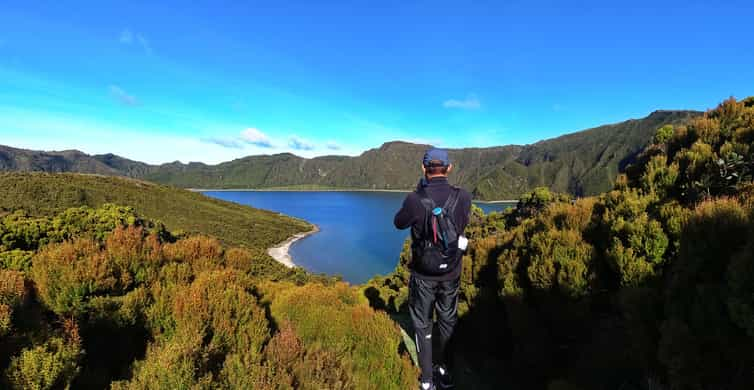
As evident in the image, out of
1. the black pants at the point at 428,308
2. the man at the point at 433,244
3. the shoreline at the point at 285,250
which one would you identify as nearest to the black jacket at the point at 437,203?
the man at the point at 433,244

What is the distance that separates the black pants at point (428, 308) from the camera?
3523 mm

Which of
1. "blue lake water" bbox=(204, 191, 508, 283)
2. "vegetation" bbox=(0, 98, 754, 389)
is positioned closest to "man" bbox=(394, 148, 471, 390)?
"vegetation" bbox=(0, 98, 754, 389)

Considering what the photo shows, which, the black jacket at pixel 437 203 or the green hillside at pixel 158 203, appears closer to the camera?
the black jacket at pixel 437 203

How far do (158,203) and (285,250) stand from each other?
4454 centimetres

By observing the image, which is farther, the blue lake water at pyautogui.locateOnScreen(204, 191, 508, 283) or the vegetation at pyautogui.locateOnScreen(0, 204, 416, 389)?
the blue lake water at pyautogui.locateOnScreen(204, 191, 508, 283)

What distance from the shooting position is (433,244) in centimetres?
324

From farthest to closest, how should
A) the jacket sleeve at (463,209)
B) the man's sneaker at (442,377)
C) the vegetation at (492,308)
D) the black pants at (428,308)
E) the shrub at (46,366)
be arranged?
the man's sneaker at (442,377), the black pants at (428,308), the jacket sleeve at (463,209), the vegetation at (492,308), the shrub at (46,366)

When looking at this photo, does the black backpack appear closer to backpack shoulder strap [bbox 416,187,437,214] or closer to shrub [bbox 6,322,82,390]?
backpack shoulder strap [bbox 416,187,437,214]

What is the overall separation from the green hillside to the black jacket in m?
74.4

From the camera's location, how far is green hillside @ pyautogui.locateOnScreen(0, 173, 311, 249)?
2842 inches

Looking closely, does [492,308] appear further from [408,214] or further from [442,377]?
[408,214]

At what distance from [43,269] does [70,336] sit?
1.52m

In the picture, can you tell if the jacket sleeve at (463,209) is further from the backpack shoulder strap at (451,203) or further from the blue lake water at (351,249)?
the blue lake water at (351,249)

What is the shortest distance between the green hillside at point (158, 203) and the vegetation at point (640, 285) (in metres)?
73.2
